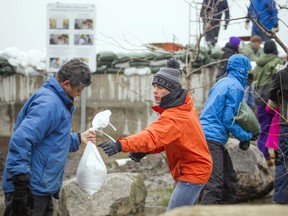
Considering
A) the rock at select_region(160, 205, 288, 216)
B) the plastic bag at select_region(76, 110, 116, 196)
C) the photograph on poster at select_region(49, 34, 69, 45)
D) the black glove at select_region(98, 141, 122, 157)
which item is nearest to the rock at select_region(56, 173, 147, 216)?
the plastic bag at select_region(76, 110, 116, 196)

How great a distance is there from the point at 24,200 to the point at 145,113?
7156 millimetres

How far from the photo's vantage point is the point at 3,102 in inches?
468

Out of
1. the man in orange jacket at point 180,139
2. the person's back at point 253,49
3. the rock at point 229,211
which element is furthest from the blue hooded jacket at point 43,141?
the person's back at point 253,49

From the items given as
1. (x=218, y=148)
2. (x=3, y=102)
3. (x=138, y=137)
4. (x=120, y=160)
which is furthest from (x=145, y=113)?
(x=138, y=137)

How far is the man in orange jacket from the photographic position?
194 inches

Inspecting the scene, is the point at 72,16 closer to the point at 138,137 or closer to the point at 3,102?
the point at 3,102

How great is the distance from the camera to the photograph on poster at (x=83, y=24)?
9734 mm

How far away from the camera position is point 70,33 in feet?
32.1

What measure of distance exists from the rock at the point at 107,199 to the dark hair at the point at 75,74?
2405 mm

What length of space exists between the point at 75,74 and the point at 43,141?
21.7 inches

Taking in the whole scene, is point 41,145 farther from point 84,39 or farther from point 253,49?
point 253,49

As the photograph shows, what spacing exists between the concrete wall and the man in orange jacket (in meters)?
6.45

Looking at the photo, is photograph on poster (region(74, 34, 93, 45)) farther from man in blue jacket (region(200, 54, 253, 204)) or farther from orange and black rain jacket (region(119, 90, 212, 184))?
orange and black rain jacket (region(119, 90, 212, 184))

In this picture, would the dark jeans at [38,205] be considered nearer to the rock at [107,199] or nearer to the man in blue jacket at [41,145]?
the man in blue jacket at [41,145]
